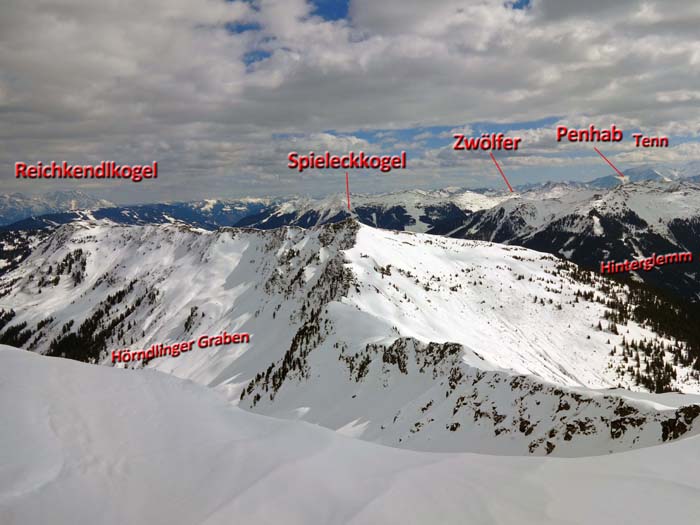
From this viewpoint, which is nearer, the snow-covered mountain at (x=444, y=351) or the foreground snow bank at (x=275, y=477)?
the foreground snow bank at (x=275, y=477)

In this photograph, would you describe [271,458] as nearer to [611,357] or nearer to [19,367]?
[19,367]

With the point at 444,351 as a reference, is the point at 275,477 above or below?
above

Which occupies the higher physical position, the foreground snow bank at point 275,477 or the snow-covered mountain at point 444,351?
the foreground snow bank at point 275,477

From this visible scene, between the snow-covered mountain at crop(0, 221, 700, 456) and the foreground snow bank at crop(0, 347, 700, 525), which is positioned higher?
the foreground snow bank at crop(0, 347, 700, 525)

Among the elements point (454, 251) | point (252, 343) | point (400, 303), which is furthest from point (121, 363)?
point (454, 251)

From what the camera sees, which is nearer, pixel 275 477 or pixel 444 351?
pixel 275 477
